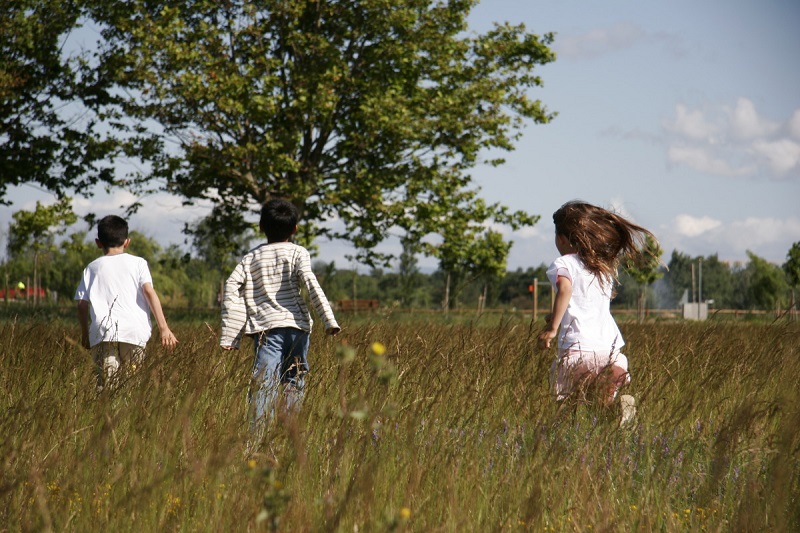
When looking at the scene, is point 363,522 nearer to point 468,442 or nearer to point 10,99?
point 468,442

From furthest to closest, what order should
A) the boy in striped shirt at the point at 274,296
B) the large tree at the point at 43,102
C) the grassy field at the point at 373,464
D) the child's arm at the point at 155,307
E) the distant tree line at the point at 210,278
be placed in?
the distant tree line at the point at 210,278, the large tree at the point at 43,102, the boy in striped shirt at the point at 274,296, the child's arm at the point at 155,307, the grassy field at the point at 373,464

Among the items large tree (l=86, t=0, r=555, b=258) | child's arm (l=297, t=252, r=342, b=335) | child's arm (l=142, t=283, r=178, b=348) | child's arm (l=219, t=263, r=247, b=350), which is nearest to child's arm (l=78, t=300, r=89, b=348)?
child's arm (l=142, t=283, r=178, b=348)

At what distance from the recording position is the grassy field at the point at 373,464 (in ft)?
8.07

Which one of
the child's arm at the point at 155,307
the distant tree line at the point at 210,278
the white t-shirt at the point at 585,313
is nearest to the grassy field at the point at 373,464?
the white t-shirt at the point at 585,313

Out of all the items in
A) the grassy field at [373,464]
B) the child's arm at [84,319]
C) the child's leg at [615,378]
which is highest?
the child's arm at [84,319]

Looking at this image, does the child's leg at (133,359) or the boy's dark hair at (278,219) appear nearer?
the child's leg at (133,359)

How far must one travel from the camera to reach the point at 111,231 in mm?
6105

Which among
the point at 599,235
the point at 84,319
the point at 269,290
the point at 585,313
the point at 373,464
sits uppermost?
the point at 599,235

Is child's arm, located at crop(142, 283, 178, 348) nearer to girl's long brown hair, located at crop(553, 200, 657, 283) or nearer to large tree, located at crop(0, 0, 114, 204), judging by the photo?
girl's long brown hair, located at crop(553, 200, 657, 283)

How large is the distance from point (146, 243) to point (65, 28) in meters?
35.2

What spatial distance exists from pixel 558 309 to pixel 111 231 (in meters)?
3.14

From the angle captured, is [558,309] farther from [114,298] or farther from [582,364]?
→ [114,298]

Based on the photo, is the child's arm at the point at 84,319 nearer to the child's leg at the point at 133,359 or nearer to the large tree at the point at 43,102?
the child's leg at the point at 133,359

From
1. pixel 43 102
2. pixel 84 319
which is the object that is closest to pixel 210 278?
pixel 43 102
